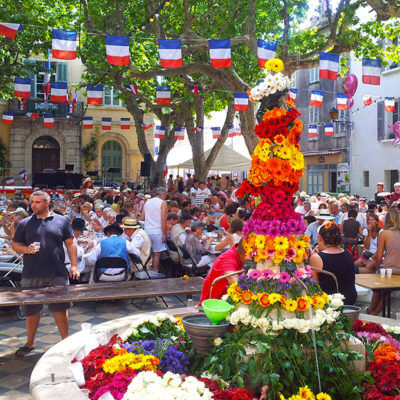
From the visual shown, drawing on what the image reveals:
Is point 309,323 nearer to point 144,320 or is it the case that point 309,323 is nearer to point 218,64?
point 144,320

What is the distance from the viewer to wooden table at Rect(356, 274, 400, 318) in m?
5.85

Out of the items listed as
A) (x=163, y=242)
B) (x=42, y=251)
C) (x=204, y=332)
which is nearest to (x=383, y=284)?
(x=204, y=332)

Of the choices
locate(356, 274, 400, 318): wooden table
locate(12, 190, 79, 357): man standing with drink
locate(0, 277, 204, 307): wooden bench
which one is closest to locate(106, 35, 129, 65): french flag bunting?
locate(0, 277, 204, 307): wooden bench

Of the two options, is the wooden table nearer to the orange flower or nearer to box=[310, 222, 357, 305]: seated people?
box=[310, 222, 357, 305]: seated people

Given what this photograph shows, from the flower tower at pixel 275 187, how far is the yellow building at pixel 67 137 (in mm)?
27149

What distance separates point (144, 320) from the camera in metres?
4.20

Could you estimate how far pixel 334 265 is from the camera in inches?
207

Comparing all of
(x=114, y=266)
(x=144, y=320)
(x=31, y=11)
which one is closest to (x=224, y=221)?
(x=114, y=266)

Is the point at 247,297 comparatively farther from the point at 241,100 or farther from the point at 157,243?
the point at 241,100

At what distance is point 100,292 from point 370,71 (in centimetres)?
1004

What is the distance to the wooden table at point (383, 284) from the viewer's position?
5.85 metres

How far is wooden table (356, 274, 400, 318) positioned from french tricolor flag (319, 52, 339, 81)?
22.6 feet

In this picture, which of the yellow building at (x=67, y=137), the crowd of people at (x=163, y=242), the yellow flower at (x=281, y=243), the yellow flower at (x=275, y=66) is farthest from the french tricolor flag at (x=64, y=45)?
the yellow building at (x=67, y=137)

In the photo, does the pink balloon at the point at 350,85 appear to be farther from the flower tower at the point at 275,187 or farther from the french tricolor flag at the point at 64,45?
the flower tower at the point at 275,187
